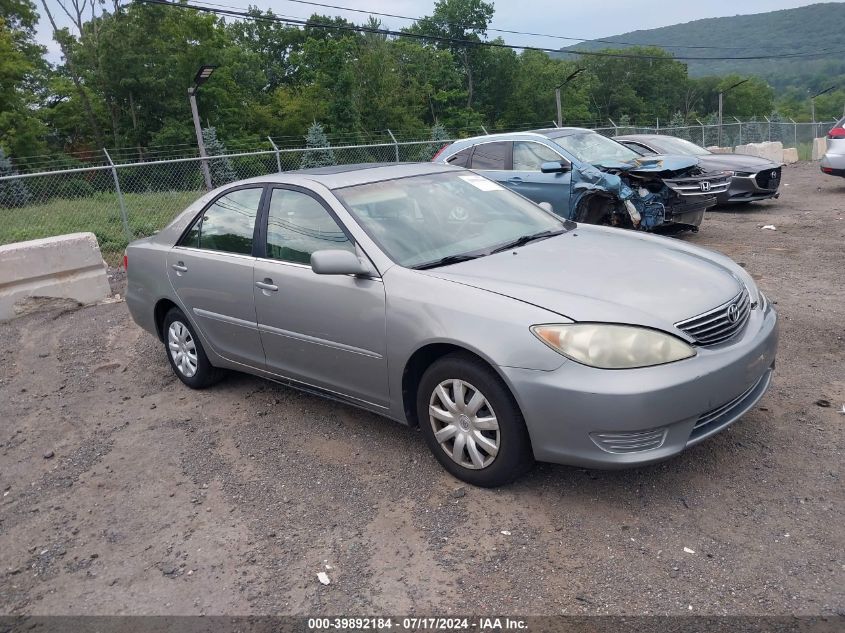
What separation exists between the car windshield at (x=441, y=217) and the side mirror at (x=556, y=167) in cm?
406

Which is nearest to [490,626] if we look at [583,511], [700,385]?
[583,511]

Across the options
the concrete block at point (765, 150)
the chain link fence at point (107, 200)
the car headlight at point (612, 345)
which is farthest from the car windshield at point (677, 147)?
the concrete block at point (765, 150)

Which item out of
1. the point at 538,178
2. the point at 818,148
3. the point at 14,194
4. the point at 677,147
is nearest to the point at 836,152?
the point at 677,147

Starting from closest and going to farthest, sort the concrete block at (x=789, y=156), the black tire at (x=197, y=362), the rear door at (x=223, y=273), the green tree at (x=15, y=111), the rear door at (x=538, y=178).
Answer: the rear door at (x=223, y=273) < the black tire at (x=197, y=362) < the rear door at (x=538, y=178) < the concrete block at (x=789, y=156) < the green tree at (x=15, y=111)

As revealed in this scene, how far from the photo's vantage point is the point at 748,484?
340cm

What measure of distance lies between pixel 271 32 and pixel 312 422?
6529 cm

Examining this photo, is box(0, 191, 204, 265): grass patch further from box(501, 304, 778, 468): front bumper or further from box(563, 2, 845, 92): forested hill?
box(563, 2, 845, 92): forested hill

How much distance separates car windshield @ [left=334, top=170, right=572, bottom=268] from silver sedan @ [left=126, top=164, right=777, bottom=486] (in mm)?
14

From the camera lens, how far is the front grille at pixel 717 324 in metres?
3.22

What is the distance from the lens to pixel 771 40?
15462 centimetres

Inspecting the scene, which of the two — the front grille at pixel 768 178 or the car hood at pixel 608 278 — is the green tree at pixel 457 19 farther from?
the car hood at pixel 608 278

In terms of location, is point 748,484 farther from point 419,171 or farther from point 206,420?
point 206,420

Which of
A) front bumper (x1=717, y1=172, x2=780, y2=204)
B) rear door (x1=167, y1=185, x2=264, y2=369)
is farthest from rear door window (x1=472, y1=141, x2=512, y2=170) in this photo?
rear door (x1=167, y1=185, x2=264, y2=369)

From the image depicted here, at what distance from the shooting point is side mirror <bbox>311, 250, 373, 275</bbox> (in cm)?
373
